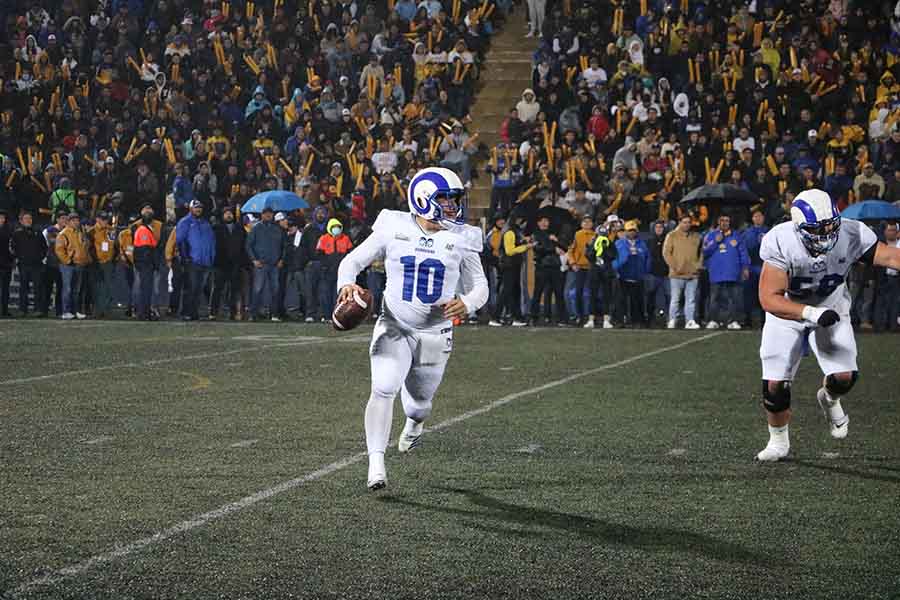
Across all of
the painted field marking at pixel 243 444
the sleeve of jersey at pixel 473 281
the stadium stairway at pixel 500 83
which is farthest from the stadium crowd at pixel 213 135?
the sleeve of jersey at pixel 473 281

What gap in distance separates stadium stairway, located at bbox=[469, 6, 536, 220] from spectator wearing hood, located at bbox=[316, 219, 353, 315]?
403 centimetres

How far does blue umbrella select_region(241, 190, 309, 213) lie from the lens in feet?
77.3

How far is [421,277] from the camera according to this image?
7707mm

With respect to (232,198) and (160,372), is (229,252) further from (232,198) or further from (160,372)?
(160,372)

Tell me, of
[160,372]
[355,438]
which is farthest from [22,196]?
[355,438]

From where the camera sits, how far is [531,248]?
22.8m

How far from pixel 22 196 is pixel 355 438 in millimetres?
18682

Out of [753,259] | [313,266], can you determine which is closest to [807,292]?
[753,259]

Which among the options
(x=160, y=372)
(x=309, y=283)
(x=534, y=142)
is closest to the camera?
(x=160, y=372)

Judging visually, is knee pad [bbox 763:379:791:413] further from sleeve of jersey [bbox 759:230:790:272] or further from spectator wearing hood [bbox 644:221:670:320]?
spectator wearing hood [bbox 644:221:670:320]

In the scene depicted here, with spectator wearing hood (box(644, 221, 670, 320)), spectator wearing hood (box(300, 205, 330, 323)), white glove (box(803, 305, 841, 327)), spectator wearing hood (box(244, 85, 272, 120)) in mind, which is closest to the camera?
white glove (box(803, 305, 841, 327))

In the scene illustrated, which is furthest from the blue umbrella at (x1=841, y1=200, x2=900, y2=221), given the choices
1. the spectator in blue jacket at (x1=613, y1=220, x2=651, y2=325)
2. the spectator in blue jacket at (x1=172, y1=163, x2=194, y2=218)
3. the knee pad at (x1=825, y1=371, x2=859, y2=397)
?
the knee pad at (x1=825, y1=371, x2=859, y2=397)

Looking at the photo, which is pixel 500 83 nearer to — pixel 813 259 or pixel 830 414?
pixel 830 414

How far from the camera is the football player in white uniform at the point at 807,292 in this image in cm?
834
